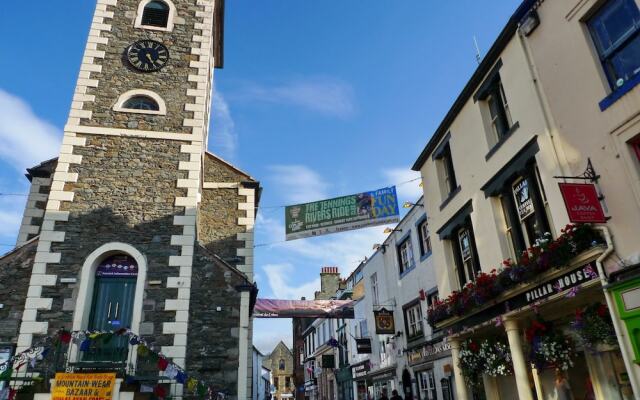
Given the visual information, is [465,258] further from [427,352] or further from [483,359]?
[427,352]

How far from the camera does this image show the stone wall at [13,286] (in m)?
9.84

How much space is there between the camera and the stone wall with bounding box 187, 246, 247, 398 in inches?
411

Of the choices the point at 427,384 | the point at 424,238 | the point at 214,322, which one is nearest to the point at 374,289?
the point at 424,238

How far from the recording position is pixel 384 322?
17578 mm

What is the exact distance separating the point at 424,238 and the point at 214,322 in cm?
834

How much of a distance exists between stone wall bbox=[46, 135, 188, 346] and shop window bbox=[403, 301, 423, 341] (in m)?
9.16

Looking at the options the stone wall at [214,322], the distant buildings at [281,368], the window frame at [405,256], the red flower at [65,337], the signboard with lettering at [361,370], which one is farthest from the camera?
the distant buildings at [281,368]

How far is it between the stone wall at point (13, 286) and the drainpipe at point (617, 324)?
11544 millimetres

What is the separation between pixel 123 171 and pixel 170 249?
2687mm

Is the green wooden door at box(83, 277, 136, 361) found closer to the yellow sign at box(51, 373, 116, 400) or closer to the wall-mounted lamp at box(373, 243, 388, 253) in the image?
the yellow sign at box(51, 373, 116, 400)

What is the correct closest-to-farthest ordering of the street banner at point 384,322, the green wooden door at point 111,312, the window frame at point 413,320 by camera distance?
the green wooden door at point 111,312 < the window frame at point 413,320 < the street banner at point 384,322

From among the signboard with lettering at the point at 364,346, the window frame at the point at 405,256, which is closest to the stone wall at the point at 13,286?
the window frame at the point at 405,256

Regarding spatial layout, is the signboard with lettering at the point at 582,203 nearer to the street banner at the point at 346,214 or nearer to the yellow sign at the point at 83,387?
the street banner at the point at 346,214

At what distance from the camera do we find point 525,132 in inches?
344
